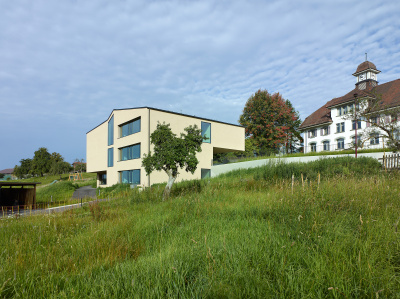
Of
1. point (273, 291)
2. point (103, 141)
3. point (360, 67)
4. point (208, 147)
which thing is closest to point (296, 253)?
point (273, 291)

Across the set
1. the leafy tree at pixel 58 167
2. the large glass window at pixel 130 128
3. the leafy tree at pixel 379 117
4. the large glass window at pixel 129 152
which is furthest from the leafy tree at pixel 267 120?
the leafy tree at pixel 58 167

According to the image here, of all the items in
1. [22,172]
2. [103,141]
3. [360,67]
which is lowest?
[22,172]

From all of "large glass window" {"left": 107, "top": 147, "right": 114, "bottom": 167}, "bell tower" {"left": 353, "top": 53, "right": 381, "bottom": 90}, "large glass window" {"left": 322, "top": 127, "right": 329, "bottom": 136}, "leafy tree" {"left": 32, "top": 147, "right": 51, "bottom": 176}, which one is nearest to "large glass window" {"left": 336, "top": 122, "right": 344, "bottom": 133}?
"large glass window" {"left": 322, "top": 127, "right": 329, "bottom": 136}

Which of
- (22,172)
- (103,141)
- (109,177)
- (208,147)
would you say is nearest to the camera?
(208,147)

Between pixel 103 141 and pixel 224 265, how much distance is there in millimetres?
39602

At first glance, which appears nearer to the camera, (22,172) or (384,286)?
(384,286)

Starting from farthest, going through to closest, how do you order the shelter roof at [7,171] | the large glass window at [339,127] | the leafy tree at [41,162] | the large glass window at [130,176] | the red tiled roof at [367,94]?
1. the shelter roof at [7,171]
2. the leafy tree at [41,162]
3. the large glass window at [339,127]
4. the red tiled roof at [367,94]
5. the large glass window at [130,176]

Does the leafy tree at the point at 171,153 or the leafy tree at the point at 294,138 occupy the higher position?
the leafy tree at the point at 294,138

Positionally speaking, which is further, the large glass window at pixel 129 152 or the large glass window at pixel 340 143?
the large glass window at pixel 340 143

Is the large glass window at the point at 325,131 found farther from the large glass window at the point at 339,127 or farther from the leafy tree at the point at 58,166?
the leafy tree at the point at 58,166

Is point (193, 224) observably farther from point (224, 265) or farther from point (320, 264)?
point (320, 264)

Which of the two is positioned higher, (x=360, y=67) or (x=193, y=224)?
(x=360, y=67)

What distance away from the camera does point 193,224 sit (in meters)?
5.57

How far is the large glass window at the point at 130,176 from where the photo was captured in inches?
1098
